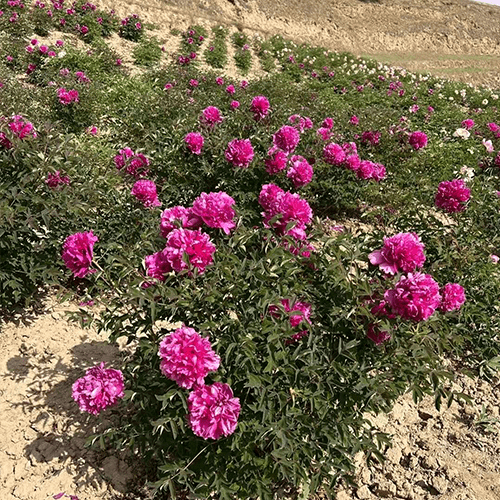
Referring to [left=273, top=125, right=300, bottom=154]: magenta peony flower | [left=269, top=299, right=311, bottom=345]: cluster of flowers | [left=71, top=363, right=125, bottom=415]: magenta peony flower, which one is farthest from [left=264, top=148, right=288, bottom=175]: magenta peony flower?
[left=71, top=363, right=125, bottom=415]: magenta peony flower

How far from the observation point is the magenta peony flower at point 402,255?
200 cm

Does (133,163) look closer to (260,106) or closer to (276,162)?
(276,162)

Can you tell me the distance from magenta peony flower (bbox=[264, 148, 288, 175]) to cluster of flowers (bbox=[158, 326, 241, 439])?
6.90 feet

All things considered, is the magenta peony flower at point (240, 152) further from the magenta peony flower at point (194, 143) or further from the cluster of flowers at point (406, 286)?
the cluster of flowers at point (406, 286)

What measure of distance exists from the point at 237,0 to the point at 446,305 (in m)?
21.0

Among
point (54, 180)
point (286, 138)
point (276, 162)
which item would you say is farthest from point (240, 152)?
point (54, 180)

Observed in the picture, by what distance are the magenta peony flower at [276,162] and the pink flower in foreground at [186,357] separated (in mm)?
2120

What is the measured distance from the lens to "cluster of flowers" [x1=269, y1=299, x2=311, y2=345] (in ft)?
6.79

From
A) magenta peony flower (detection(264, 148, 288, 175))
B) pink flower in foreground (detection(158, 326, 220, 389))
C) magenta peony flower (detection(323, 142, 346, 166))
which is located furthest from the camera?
magenta peony flower (detection(323, 142, 346, 166))

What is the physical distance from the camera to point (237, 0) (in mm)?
20000

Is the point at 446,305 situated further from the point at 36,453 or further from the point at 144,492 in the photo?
the point at 36,453

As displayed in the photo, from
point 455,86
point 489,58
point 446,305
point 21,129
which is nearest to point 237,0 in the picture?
point 455,86

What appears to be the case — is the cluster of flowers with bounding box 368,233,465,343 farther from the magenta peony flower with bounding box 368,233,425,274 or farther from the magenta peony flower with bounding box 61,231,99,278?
the magenta peony flower with bounding box 61,231,99,278

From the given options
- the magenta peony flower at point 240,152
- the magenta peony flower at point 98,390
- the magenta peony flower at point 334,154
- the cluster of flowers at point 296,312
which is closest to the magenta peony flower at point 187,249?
the cluster of flowers at point 296,312
